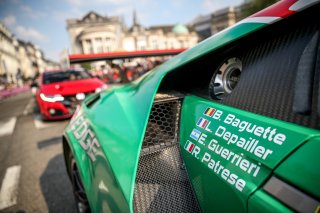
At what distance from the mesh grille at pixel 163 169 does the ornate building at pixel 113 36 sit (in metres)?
72.5

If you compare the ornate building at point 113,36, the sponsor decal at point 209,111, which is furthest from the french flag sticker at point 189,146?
the ornate building at point 113,36

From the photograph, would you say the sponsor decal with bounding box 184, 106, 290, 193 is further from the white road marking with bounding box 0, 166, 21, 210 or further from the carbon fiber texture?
the white road marking with bounding box 0, 166, 21, 210

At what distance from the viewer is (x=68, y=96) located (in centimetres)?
604

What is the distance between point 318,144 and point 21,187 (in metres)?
3.28

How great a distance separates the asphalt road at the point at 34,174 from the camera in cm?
254

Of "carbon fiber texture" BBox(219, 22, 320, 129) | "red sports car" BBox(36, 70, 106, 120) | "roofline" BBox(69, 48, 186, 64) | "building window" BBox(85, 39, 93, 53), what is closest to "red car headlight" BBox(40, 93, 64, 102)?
"red sports car" BBox(36, 70, 106, 120)

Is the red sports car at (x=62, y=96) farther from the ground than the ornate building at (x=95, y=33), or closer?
closer

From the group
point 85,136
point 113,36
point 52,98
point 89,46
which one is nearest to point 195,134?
point 85,136

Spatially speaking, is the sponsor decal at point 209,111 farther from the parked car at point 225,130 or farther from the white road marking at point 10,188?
the white road marking at point 10,188

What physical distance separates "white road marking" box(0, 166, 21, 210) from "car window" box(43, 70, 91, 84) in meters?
3.96

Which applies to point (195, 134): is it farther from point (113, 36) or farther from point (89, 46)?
point (89, 46)

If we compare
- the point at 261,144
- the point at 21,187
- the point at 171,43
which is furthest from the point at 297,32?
the point at 171,43

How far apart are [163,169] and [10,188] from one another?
2654mm

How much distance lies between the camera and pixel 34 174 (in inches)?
131
